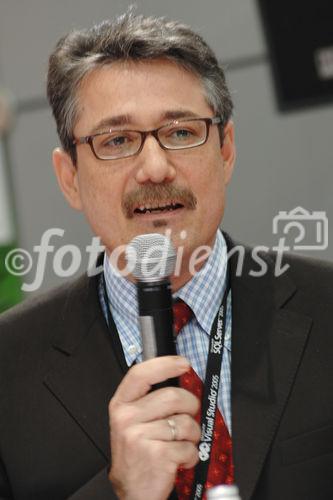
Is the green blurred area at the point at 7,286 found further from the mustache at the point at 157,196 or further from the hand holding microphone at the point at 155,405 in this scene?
the hand holding microphone at the point at 155,405

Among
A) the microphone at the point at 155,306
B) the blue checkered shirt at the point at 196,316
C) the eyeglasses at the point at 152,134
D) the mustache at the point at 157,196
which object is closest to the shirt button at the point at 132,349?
Result: the blue checkered shirt at the point at 196,316

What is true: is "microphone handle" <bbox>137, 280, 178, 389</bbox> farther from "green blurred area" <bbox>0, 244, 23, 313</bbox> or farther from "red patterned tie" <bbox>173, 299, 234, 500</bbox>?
"green blurred area" <bbox>0, 244, 23, 313</bbox>

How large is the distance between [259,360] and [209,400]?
0.16 m

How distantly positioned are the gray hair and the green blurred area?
85 centimetres

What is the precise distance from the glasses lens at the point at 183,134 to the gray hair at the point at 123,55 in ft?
0.24

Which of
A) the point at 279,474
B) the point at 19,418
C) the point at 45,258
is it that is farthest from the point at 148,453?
the point at 45,258

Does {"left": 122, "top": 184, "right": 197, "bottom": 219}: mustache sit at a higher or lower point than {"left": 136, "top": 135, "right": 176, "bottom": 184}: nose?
lower

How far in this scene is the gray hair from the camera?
64.3 inches

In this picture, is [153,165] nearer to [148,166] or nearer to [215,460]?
[148,166]

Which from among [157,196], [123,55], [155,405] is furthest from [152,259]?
[123,55]

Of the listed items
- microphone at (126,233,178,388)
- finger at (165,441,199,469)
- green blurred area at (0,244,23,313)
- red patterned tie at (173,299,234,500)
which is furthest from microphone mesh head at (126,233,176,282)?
green blurred area at (0,244,23,313)

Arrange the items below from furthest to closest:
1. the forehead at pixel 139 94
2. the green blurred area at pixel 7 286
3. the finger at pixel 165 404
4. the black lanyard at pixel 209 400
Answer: the green blurred area at pixel 7 286, the forehead at pixel 139 94, the black lanyard at pixel 209 400, the finger at pixel 165 404

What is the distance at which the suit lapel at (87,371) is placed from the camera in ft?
5.24

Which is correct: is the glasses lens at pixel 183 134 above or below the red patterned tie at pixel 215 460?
above
